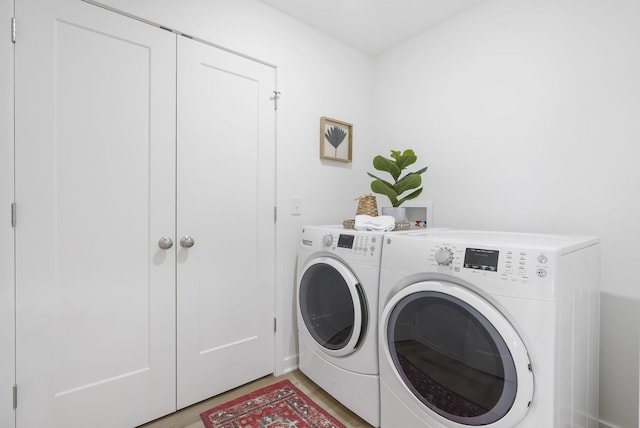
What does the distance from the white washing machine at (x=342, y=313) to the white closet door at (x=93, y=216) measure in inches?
29.2

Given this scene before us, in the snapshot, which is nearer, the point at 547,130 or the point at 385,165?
the point at 547,130

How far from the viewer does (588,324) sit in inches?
47.0

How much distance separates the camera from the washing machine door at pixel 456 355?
0.91 meters

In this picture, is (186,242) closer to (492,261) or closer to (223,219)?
(223,219)

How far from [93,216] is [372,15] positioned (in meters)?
1.98

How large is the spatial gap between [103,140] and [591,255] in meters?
2.13

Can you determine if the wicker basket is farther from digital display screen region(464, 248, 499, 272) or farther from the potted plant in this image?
digital display screen region(464, 248, 499, 272)

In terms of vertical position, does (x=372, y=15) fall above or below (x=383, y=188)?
above

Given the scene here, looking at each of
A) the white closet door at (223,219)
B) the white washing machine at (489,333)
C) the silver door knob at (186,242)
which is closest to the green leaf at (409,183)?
the white washing machine at (489,333)

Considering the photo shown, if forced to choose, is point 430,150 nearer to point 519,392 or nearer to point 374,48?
point 374,48

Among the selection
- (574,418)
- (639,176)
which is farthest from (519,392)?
(639,176)

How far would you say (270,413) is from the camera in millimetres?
1530

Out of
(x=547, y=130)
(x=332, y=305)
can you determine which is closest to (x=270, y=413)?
(x=332, y=305)

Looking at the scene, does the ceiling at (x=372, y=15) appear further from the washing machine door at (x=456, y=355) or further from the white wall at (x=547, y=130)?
the washing machine door at (x=456, y=355)
